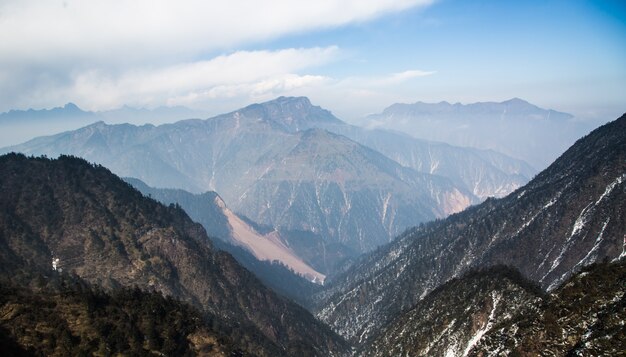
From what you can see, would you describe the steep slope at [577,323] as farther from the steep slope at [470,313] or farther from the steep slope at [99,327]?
the steep slope at [99,327]

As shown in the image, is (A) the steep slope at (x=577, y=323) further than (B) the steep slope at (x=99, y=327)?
No

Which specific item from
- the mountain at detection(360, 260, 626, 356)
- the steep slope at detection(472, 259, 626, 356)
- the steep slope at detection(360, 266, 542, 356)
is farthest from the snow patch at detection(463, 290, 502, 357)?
the steep slope at detection(472, 259, 626, 356)

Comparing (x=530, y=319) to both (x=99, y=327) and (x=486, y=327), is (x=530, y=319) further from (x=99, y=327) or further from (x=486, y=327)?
(x=99, y=327)

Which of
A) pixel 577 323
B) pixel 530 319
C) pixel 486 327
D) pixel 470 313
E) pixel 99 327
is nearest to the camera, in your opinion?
pixel 577 323

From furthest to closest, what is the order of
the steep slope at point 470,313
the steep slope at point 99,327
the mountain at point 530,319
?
1. the steep slope at point 470,313
2. the steep slope at point 99,327
3. the mountain at point 530,319

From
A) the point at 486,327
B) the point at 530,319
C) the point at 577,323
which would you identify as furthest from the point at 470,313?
the point at 577,323

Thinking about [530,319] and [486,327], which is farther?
[486,327]

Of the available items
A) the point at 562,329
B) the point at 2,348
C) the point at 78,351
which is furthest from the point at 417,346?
the point at 2,348

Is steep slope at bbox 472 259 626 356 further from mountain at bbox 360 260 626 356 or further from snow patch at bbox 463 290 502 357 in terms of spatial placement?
snow patch at bbox 463 290 502 357

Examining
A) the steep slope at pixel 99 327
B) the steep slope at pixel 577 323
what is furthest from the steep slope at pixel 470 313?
the steep slope at pixel 99 327
